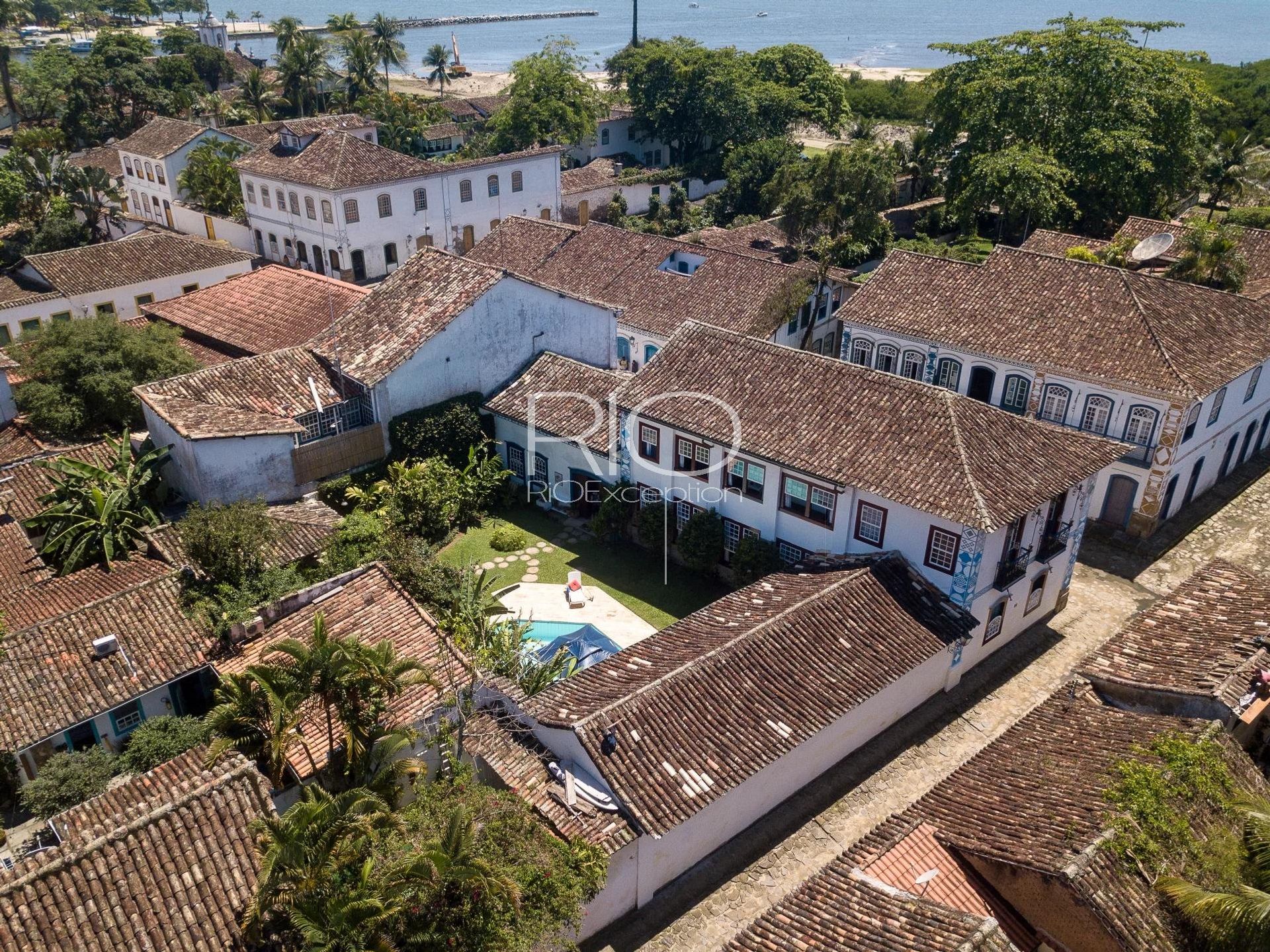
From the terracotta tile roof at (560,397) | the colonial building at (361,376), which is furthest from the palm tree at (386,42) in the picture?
the terracotta tile roof at (560,397)

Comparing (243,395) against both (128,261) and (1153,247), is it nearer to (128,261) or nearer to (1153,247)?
(128,261)

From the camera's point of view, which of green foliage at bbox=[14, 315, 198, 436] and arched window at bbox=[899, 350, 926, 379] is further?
arched window at bbox=[899, 350, 926, 379]

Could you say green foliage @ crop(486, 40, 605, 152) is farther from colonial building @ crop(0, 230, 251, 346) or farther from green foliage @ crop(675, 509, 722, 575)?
green foliage @ crop(675, 509, 722, 575)

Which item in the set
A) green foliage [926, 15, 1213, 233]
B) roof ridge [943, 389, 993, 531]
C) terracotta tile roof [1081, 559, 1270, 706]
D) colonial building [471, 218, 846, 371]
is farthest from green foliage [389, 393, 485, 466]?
green foliage [926, 15, 1213, 233]

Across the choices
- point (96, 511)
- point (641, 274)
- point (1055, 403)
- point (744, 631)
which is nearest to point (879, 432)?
point (744, 631)

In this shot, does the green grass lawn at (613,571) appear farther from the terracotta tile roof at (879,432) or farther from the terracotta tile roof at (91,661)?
the terracotta tile roof at (91,661)

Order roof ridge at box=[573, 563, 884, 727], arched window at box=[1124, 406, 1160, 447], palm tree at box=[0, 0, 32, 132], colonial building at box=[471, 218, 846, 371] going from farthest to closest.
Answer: palm tree at box=[0, 0, 32, 132]
colonial building at box=[471, 218, 846, 371]
arched window at box=[1124, 406, 1160, 447]
roof ridge at box=[573, 563, 884, 727]
